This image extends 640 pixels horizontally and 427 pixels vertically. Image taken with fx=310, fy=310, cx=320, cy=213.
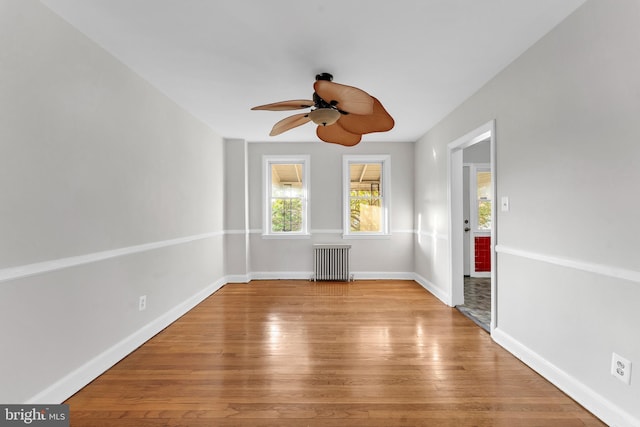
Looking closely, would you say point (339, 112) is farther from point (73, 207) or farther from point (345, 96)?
point (73, 207)

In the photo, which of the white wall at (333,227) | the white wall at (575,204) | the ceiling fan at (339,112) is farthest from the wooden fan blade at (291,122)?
the white wall at (333,227)

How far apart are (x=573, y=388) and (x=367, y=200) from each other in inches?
160

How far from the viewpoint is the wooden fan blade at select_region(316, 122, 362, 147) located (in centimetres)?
290

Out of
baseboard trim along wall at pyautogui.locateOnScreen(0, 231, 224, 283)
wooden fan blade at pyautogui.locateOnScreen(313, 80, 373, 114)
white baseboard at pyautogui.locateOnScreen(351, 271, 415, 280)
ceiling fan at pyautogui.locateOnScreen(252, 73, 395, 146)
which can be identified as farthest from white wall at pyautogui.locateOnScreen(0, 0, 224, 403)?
white baseboard at pyautogui.locateOnScreen(351, 271, 415, 280)

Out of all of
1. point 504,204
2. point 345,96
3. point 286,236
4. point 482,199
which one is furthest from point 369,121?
point 482,199

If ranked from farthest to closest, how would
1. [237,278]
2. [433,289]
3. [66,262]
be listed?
[237,278]
[433,289]
[66,262]

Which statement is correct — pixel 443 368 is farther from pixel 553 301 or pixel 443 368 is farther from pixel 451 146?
pixel 451 146

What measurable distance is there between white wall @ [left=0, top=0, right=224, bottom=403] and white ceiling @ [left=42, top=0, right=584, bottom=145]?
0.28m

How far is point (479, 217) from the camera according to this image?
5.82 meters

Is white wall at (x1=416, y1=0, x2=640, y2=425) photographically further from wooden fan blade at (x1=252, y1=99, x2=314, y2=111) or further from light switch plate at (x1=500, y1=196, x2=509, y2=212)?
wooden fan blade at (x1=252, y1=99, x2=314, y2=111)

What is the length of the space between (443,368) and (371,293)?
7.45 ft

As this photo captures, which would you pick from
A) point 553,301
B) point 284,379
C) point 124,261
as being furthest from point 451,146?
point 124,261

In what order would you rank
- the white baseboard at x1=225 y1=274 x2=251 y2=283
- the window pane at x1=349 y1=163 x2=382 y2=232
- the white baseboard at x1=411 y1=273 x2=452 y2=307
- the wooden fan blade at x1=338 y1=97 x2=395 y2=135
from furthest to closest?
the window pane at x1=349 y1=163 x2=382 y2=232, the white baseboard at x1=225 y1=274 x2=251 y2=283, the white baseboard at x1=411 y1=273 x2=452 y2=307, the wooden fan blade at x1=338 y1=97 x2=395 y2=135

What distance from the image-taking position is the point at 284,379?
2.27 m
